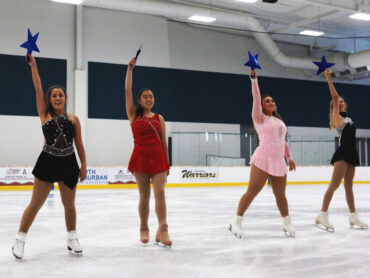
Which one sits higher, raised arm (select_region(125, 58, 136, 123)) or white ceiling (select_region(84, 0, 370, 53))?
white ceiling (select_region(84, 0, 370, 53))

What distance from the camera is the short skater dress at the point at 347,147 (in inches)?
200

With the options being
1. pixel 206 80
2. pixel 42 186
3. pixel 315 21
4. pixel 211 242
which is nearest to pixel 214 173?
pixel 206 80

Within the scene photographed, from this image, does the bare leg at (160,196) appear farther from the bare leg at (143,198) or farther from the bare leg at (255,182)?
the bare leg at (255,182)

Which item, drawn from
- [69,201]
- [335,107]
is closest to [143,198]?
[69,201]

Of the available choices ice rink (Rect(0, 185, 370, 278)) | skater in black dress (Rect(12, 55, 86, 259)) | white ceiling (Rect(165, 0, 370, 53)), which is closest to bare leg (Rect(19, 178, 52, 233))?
skater in black dress (Rect(12, 55, 86, 259))

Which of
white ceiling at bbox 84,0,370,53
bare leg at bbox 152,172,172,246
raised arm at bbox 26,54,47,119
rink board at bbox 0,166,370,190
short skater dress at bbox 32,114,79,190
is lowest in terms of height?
rink board at bbox 0,166,370,190

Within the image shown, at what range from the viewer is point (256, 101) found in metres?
4.57

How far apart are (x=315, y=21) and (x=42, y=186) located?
1743 centimetres

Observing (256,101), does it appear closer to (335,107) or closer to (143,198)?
(335,107)

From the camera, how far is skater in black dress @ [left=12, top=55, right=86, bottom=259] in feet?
11.9

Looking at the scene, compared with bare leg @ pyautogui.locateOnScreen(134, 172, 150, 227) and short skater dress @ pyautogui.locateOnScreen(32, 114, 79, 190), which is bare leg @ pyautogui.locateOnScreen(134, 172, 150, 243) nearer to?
bare leg @ pyautogui.locateOnScreen(134, 172, 150, 227)

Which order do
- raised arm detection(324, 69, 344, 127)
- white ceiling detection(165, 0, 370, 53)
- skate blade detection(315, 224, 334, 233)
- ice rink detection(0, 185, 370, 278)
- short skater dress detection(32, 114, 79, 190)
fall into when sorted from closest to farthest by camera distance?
1. ice rink detection(0, 185, 370, 278)
2. short skater dress detection(32, 114, 79, 190)
3. raised arm detection(324, 69, 344, 127)
4. skate blade detection(315, 224, 334, 233)
5. white ceiling detection(165, 0, 370, 53)

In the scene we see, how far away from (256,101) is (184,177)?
11875mm

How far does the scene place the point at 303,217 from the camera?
262 inches
